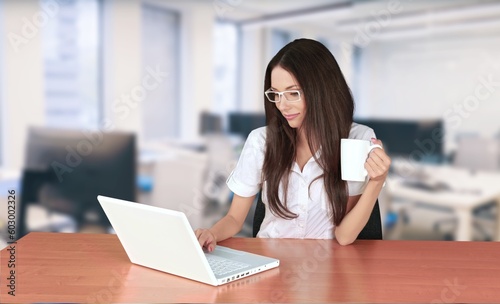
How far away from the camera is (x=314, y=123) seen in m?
1.58

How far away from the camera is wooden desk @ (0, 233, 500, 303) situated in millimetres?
1030

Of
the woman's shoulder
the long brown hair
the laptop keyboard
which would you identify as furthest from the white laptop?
the woman's shoulder

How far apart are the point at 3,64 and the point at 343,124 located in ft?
9.05

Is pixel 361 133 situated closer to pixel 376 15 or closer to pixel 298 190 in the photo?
pixel 298 190

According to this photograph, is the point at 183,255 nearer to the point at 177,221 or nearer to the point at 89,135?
the point at 177,221

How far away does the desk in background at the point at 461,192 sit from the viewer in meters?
3.73

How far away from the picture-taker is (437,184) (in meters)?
3.79

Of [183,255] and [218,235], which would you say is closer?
[183,255]

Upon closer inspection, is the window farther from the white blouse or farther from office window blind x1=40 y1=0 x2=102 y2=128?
the white blouse

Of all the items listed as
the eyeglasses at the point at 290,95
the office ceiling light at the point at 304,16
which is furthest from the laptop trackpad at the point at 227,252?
the office ceiling light at the point at 304,16

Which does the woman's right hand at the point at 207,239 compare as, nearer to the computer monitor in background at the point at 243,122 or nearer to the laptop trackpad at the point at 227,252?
the laptop trackpad at the point at 227,252

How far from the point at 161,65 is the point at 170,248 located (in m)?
3.01

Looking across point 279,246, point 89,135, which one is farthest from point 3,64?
point 279,246

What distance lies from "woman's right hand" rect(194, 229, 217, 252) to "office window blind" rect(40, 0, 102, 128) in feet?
8.54
